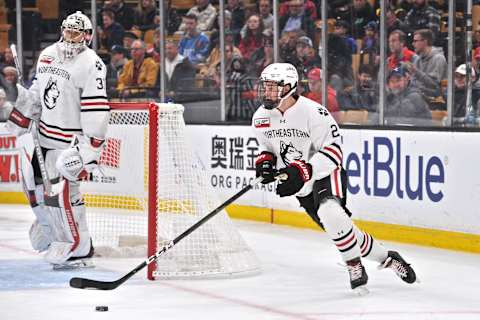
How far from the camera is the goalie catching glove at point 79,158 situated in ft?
22.2

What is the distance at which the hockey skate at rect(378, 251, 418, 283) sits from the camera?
6.20 metres

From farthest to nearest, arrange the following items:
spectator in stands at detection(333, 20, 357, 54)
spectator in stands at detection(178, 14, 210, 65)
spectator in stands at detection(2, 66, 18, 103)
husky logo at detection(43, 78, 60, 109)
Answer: spectator in stands at detection(2, 66, 18, 103) → spectator in stands at detection(178, 14, 210, 65) → spectator in stands at detection(333, 20, 357, 54) → husky logo at detection(43, 78, 60, 109)

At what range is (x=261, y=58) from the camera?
1032 centimetres

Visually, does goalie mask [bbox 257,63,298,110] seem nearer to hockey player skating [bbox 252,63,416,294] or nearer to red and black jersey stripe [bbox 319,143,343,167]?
hockey player skating [bbox 252,63,416,294]

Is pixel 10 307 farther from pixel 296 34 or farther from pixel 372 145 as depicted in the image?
pixel 296 34

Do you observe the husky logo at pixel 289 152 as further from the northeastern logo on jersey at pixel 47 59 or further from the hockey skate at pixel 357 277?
the northeastern logo on jersey at pixel 47 59

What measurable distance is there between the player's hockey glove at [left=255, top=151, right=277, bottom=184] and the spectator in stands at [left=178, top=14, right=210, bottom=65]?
4.84 metres

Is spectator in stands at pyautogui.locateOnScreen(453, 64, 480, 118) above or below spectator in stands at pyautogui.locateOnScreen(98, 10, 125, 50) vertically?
below

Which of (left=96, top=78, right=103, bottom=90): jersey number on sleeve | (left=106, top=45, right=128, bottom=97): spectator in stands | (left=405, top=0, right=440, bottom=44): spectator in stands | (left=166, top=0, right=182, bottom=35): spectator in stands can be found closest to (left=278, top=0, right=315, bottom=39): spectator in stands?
(left=405, top=0, right=440, bottom=44): spectator in stands

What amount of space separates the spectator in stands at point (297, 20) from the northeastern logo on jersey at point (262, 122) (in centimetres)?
362

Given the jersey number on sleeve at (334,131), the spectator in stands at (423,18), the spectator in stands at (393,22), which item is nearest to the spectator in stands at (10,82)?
the spectator in stands at (393,22)

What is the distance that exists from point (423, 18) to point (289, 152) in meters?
2.80

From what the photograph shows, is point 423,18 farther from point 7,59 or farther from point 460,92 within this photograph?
point 7,59

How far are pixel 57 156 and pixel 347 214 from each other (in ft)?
6.16
